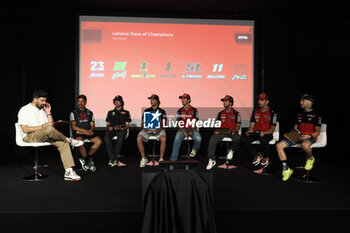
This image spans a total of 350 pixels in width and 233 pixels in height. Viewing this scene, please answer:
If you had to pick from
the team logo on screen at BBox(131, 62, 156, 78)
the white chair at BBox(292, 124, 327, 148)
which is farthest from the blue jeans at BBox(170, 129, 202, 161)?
the white chair at BBox(292, 124, 327, 148)

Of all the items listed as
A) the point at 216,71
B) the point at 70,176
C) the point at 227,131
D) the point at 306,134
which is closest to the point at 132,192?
the point at 70,176

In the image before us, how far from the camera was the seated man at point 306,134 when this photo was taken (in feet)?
10.8

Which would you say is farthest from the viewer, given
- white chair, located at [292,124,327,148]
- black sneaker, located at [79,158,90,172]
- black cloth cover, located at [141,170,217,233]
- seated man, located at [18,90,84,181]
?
black sneaker, located at [79,158,90,172]

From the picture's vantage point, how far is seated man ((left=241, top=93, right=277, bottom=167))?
12.5ft

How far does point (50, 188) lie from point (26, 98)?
2.67 m

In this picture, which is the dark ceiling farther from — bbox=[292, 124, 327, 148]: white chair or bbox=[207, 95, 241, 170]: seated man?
bbox=[292, 124, 327, 148]: white chair

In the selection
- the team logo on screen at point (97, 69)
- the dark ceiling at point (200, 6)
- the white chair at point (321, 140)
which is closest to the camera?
the white chair at point (321, 140)

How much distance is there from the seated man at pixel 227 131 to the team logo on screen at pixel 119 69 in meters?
2.05

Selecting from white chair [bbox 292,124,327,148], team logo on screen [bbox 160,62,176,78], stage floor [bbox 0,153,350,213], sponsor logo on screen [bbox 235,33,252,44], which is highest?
sponsor logo on screen [bbox 235,33,252,44]

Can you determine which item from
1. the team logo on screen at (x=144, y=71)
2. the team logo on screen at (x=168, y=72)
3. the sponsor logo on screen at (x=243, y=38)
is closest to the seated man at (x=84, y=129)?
the team logo on screen at (x=144, y=71)

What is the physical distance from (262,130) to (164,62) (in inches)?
91.0

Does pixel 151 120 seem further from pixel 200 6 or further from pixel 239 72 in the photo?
pixel 200 6

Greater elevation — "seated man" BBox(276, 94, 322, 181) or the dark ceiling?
the dark ceiling

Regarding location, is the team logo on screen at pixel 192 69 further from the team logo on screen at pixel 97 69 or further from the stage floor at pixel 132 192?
the stage floor at pixel 132 192
